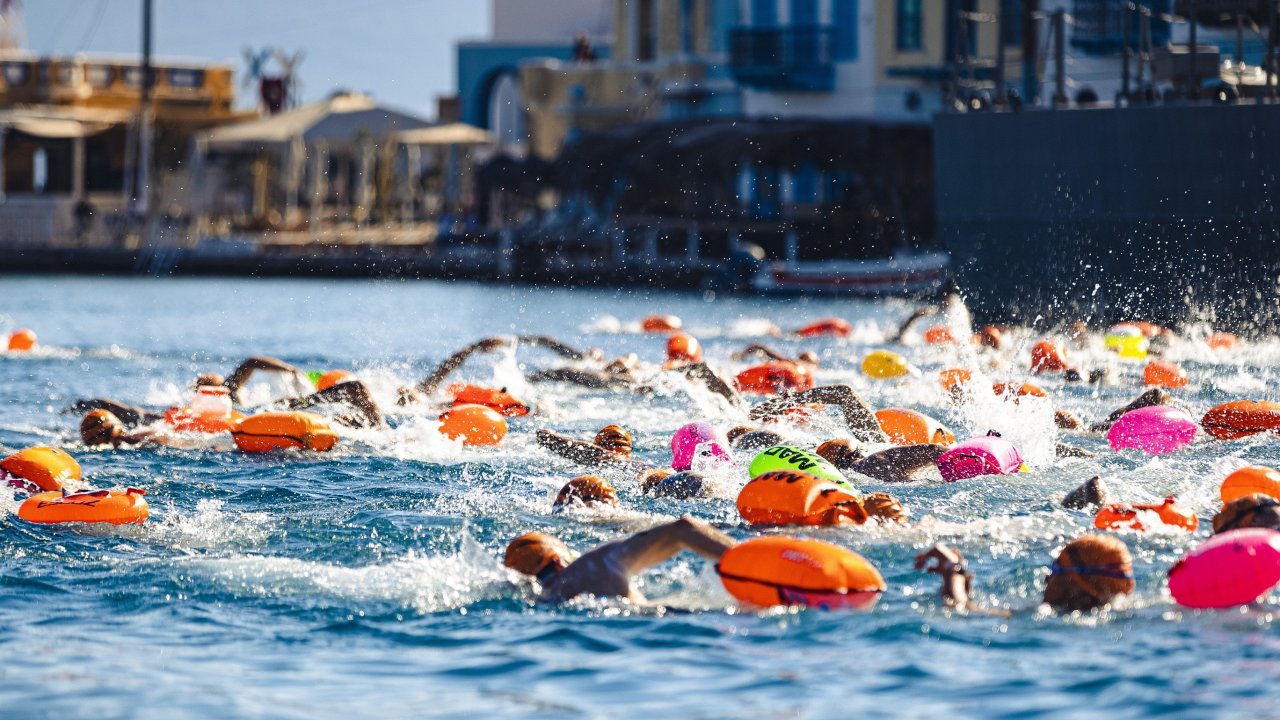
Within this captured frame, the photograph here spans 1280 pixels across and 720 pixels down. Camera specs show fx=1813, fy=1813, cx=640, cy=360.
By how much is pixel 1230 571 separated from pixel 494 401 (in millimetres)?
9461

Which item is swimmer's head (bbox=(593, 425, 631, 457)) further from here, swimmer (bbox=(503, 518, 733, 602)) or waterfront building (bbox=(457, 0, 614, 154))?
waterfront building (bbox=(457, 0, 614, 154))

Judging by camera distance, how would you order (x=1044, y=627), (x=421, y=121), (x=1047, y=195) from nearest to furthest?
(x=1044, y=627) < (x=1047, y=195) < (x=421, y=121)

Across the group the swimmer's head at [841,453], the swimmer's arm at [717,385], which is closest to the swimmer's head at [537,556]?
the swimmer's head at [841,453]

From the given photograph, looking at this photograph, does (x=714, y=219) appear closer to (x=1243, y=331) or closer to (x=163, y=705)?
(x=1243, y=331)

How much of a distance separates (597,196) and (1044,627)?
37.1 m

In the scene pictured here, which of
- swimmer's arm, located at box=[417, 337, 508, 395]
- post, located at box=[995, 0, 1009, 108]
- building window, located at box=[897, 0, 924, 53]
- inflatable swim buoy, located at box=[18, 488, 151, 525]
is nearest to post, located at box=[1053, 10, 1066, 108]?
post, located at box=[995, 0, 1009, 108]

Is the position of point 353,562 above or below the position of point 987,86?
below

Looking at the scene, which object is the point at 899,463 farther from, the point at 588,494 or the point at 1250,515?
the point at 1250,515

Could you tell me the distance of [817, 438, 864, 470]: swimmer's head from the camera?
12484 millimetres

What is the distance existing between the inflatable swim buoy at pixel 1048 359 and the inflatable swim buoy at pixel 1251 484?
9.78 metres

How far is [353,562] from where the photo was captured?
989 cm

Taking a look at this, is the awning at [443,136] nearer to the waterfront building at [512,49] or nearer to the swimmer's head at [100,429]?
the waterfront building at [512,49]

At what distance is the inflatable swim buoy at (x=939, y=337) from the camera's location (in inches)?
995

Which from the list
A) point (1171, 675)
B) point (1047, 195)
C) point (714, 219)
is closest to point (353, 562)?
point (1171, 675)
